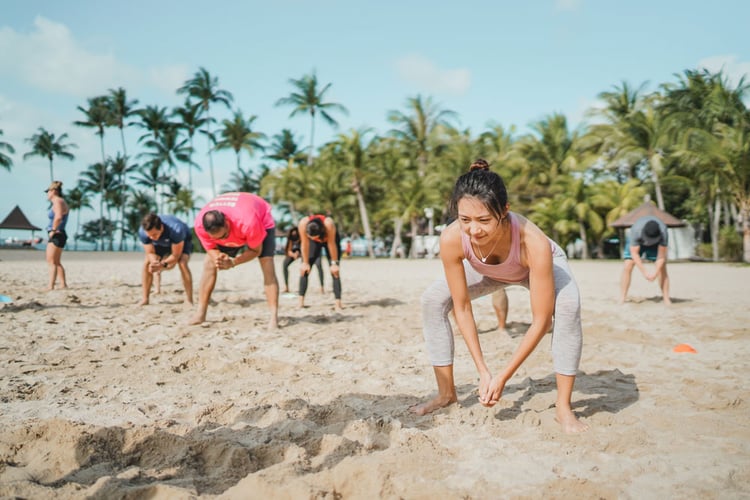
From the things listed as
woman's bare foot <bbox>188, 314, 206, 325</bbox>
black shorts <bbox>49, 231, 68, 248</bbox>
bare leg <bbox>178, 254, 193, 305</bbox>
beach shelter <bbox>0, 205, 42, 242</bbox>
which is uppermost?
beach shelter <bbox>0, 205, 42, 242</bbox>

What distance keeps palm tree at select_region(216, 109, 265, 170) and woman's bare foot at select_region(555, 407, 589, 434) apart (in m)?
40.1

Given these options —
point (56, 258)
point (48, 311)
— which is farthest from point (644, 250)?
point (56, 258)

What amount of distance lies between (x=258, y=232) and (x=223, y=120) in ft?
127

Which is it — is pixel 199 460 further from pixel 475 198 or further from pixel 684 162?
pixel 684 162

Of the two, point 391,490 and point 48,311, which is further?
point 48,311

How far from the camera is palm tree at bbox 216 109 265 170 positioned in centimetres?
3994

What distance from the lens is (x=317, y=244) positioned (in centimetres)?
658

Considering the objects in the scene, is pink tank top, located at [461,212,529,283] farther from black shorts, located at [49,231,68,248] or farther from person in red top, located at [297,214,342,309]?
black shorts, located at [49,231,68,248]

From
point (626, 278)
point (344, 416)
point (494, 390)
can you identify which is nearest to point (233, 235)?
point (344, 416)

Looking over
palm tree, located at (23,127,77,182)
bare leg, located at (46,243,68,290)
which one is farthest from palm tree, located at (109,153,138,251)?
bare leg, located at (46,243,68,290)

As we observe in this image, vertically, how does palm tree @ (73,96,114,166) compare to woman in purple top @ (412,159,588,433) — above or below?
above

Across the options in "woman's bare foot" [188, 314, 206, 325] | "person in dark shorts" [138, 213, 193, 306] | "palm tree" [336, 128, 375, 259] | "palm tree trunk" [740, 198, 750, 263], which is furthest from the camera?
"palm tree" [336, 128, 375, 259]

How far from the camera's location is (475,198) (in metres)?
2.13

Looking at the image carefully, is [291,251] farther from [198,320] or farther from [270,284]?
[198,320]
